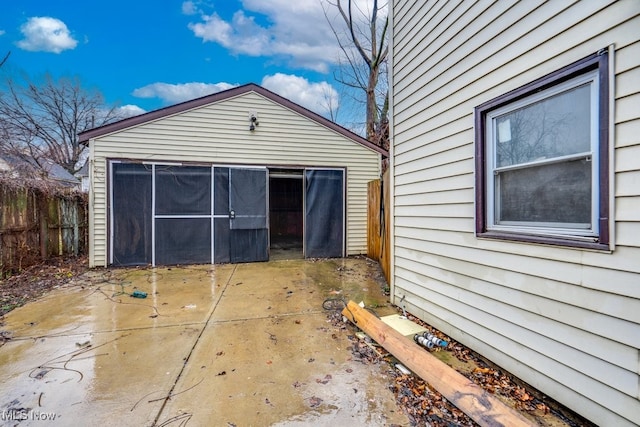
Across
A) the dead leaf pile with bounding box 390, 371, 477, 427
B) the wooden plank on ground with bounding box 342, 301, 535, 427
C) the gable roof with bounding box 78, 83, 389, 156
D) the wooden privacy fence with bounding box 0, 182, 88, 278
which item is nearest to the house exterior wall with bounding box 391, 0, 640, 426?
the wooden plank on ground with bounding box 342, 301, 535, 427

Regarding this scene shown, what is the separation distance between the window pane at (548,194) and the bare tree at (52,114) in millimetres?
16709

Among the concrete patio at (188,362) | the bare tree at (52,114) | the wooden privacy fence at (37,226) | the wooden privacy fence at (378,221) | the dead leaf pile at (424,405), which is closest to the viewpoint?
the dead leaf pile at (424,405)

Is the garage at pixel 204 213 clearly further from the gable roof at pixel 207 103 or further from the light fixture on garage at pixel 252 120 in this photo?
the light fixture on garage at pixel 252 120

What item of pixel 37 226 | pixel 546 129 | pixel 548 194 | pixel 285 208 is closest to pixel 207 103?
pixel 37 226

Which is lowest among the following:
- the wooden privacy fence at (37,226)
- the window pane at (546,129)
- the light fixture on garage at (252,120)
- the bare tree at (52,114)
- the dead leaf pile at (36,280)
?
the dead leaf pile at (36,280)

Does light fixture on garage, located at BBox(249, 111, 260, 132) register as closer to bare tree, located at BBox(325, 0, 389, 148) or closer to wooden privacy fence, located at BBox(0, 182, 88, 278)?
wooden privacy fence, located at BBox(0, 182, 88, 278)

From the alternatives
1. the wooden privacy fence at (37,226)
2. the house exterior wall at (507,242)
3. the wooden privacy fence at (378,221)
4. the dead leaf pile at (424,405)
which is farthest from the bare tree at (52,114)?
the dead leaf pile at (424,405)

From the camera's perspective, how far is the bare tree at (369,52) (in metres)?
12.7

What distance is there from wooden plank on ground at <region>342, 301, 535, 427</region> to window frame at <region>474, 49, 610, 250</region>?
3.45 ft

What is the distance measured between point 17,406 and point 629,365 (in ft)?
11.9

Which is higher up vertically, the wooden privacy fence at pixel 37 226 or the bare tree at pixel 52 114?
the bare tree at pixel 52 114

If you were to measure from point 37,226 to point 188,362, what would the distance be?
18.4ft

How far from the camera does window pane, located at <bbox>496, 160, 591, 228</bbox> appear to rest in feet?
5.82

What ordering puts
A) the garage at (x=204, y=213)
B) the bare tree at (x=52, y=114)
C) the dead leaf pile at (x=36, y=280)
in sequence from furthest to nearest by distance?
the bare tree at (x=52, y=114) < the garage at (x=204, y=213) < the dead leaf pile at (x=36, y=280)
